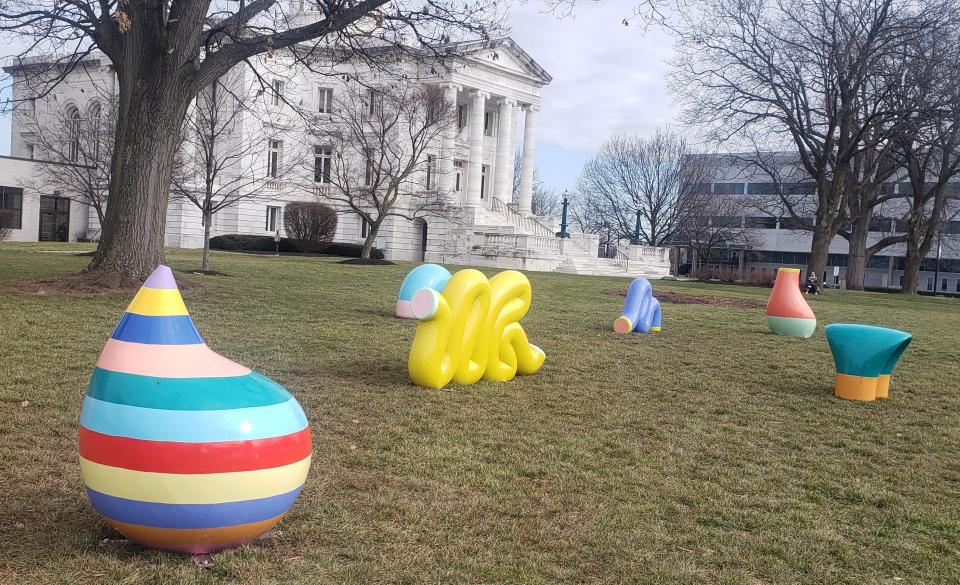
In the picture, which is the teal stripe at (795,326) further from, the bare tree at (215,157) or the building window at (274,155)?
the building window at (274,155)

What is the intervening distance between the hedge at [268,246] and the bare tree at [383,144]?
49.7 inches

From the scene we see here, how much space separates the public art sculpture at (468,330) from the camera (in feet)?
25.9

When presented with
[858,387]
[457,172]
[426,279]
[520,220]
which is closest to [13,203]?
[457,172]

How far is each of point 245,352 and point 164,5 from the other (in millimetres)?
6748

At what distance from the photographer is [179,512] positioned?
11.4ft

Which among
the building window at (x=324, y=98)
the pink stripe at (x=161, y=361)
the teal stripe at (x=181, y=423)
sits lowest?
the teal stripe at (x=181, y=423)

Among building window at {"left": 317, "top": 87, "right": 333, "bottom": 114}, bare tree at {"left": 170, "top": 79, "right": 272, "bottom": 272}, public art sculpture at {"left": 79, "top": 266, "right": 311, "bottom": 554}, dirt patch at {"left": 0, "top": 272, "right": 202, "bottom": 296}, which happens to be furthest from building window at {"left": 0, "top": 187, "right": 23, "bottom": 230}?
public art sculpture at {"left": 79, "top": 266, "right": 311, "bottom": 554}

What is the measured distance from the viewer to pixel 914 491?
18.5 ft

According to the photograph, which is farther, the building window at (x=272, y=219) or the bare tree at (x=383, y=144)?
the building window at (x=272, y=219)

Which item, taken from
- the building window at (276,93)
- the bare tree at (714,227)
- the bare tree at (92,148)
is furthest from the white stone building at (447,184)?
the building window at (276,93)

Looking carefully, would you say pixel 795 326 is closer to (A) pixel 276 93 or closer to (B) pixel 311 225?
(A) pixel 276 93

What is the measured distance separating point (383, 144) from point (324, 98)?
61.0 ft

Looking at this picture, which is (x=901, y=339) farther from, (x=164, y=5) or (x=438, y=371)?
(x=164, y=5)

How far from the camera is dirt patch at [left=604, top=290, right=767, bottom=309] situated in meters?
20.9
